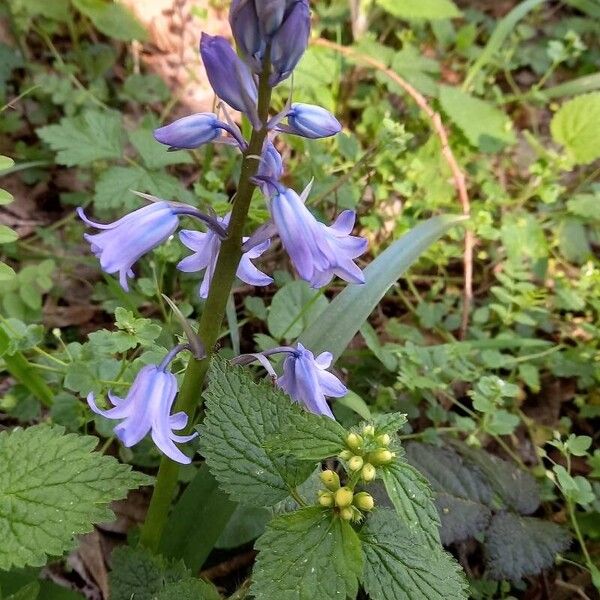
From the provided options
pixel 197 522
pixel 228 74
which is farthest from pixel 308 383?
pixel 228 74

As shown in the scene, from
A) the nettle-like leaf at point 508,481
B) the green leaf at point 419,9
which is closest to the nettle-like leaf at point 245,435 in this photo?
the nettle-like leaf at point 508,481

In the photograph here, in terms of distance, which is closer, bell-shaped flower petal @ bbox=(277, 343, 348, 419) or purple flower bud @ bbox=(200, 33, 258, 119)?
purple flower bud @ bbox=(200, 33, 258, 119)

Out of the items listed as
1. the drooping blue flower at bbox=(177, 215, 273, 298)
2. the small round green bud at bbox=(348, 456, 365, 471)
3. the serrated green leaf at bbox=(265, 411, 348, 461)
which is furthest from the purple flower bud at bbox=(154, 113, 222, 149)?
the small round green bud at bbox=(348, 456, 365, 471)

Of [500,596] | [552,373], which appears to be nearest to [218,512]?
[500,596]

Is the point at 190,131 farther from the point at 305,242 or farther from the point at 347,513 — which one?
the point at 347,513

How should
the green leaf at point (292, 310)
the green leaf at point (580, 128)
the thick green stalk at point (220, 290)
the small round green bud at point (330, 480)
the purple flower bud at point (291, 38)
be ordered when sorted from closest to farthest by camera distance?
the purple flower bud at point (291, 38) → the thick green stalk at point (220, 290) → the small round green bud at point (330, 480) → the green leaf at point (292, 310) → the green leaf at point (580, 128)

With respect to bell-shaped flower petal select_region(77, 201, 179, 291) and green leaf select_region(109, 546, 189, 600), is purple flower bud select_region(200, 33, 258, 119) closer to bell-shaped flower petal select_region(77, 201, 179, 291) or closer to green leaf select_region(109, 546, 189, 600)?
bell-shaped flower petal select_region(77, 201, 179, 291)

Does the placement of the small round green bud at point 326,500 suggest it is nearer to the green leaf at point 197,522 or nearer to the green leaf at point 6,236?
the green leaf at point 197,522
